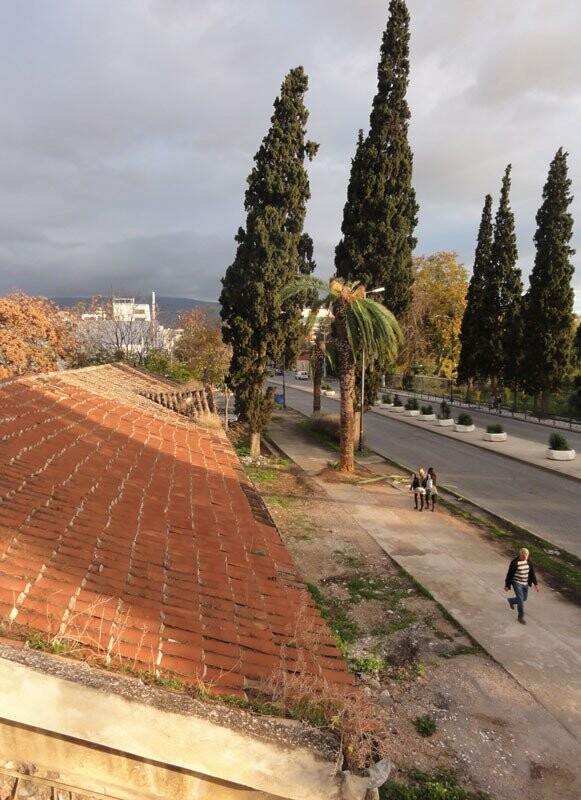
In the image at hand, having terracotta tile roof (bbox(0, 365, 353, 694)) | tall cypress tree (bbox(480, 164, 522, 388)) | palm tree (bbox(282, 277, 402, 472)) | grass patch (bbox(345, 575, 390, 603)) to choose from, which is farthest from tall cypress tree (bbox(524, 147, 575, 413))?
terracotta tile roof (bbox(0, 365, 353, 694))

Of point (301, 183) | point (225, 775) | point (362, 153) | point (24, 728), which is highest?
point (362, 153)

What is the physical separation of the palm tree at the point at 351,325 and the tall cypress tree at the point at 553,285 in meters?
16.8

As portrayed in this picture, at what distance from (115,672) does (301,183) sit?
76.9 ft

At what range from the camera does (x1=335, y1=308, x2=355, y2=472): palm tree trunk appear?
1959 cm

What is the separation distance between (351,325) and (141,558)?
1652 cm

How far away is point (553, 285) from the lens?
104 ft

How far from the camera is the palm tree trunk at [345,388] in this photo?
19.6 meters

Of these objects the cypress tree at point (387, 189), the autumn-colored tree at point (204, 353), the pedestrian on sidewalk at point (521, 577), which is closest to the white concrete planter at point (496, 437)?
the cypress tree at point (387, 189)

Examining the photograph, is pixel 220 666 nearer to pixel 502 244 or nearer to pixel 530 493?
pixel 530 493

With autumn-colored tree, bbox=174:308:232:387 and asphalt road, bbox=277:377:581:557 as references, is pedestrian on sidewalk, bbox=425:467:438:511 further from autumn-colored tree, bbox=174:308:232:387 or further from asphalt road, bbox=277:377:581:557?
autumn-colored tree, bbox=174:308:232:387

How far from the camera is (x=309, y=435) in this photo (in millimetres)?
30453

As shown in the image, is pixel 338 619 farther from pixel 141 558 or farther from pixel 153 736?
pixel 153 736

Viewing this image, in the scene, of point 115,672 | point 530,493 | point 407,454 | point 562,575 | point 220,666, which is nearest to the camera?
point 115,672

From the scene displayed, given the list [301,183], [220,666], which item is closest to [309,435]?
[301,183]
